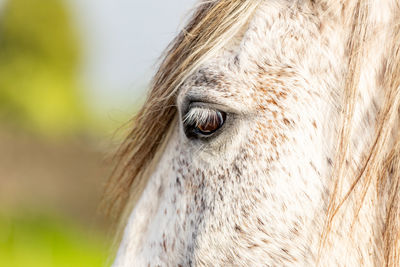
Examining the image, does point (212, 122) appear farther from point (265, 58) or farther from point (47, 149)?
point (47, 149)

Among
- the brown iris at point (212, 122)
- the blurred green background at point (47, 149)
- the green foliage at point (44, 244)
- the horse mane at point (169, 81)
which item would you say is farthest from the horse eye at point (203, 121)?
the green foliage at point (44, 244)

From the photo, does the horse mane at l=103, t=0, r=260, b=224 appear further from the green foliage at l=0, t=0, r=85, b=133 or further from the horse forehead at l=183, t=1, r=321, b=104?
the green foliage at l=0, t=0, r=85, b=133

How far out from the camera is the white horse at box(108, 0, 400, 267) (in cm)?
122

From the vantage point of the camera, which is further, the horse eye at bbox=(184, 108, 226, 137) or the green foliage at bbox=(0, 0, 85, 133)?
the green foliage at bbox=(0, 0, 85, 133)

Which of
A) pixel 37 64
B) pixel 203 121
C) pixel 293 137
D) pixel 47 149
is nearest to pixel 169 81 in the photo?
pixel 203 121

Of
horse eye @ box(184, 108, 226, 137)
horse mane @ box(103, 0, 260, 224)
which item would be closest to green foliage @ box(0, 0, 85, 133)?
horse mane @ box(103, 0, 260, 224)

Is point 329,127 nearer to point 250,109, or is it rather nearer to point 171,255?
point 250,109

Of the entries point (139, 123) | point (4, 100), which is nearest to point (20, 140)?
point (4, 100)

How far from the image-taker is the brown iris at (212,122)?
4.28ft

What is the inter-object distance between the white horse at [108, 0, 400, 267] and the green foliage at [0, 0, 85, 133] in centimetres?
1545

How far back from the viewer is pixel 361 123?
1.25 m

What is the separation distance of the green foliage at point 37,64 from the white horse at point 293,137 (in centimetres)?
1545

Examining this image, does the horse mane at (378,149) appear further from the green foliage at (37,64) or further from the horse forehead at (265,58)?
the green foliage at (37,64)

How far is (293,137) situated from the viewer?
1270mm
